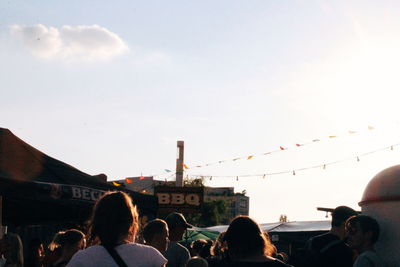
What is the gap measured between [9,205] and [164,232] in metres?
2.84

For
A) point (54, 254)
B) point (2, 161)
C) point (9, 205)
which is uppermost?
point (2, 161)

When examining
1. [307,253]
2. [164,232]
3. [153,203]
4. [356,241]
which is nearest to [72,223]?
[153,203]

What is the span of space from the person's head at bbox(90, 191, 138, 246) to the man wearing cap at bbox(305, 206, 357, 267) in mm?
2596

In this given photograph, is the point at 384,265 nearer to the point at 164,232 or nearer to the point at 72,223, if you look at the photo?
the point at 164,232

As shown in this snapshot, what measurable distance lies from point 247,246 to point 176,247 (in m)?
2.37

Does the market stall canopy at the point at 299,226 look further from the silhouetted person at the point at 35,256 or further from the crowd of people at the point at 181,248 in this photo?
the crowd of people at the point at 181,248

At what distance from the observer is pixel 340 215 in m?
6.04

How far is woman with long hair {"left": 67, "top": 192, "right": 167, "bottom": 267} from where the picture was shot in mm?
3410

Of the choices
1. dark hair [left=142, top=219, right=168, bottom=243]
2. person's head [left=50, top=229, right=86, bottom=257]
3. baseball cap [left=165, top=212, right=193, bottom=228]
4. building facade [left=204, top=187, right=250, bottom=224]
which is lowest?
person's head [left=50, top=229, right=86, bottom=257]

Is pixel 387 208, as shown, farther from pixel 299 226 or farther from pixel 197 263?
pixel 299 226

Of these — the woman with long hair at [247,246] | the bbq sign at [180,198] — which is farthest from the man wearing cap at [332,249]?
the bbq sign at [180,198]

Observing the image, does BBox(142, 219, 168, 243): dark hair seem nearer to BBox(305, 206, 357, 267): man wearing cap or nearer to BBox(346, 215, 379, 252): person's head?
BBox(305, 206, 357, 267): man wearing cap

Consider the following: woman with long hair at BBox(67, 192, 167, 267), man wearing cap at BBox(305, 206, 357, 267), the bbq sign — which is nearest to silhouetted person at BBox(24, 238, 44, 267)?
man wearing cap at BBox(305, 206, 357, 267)

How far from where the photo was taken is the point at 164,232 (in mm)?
5691
